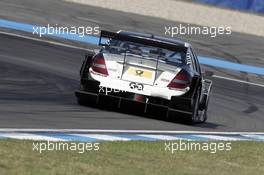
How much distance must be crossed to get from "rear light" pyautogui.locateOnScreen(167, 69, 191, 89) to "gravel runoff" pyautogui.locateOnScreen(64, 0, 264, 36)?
766 inches

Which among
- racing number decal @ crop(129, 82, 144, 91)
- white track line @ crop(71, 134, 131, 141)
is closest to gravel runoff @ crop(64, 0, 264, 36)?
Answer: racing number decal @ crop(129, 82, 144, 91)

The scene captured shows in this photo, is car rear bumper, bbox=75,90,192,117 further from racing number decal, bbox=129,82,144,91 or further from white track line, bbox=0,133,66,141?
white track line, bbox=0,133,66,141

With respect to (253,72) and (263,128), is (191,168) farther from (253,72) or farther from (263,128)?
(253,72)

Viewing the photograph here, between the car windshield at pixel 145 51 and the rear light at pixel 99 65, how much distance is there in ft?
0.63

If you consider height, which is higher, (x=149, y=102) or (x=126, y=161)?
(x=126, y=161)

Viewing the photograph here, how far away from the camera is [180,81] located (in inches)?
503

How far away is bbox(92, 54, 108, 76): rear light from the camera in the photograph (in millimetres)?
12837

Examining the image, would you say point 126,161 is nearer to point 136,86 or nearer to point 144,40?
point 136,86

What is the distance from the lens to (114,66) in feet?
41.9

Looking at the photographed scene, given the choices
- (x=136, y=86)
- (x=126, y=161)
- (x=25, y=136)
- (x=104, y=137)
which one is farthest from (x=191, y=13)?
(x=126, y=161)

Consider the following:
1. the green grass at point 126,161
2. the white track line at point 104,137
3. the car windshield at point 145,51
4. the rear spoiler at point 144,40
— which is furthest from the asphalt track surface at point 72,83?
the green grass at point 126,161

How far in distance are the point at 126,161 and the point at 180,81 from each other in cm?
389

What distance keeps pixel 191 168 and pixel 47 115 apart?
12.4 ft

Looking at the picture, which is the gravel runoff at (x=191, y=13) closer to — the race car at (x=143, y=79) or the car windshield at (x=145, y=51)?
the car windshield at (x=145, y=51)
